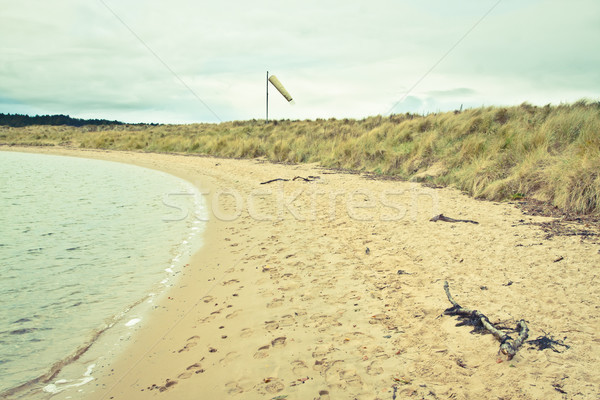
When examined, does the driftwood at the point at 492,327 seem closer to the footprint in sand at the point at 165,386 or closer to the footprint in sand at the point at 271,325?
the footprint in sand at the point at 271,325

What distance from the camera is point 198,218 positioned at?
29.0 feet

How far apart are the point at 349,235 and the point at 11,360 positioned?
457 cm

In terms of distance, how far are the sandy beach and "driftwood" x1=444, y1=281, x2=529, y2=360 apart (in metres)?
0.05

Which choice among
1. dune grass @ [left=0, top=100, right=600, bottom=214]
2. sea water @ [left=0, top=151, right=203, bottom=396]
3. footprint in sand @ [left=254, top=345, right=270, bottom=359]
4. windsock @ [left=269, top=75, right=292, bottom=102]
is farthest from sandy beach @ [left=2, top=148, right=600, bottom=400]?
windsock @ [left=269, top=75, right=292, bottom=102]

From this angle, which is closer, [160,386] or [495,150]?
[160,386]

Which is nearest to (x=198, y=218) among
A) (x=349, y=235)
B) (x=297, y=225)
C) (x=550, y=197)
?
(x=297, y=225)

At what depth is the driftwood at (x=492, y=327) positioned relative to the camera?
271 centimetres

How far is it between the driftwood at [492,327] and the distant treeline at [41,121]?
79409 millimetres

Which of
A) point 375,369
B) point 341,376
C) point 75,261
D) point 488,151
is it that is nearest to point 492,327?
point 375,369

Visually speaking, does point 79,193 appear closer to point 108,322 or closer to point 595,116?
point 108,322

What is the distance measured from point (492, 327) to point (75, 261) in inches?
225

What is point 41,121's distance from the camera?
240 feet

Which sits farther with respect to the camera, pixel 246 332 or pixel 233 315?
pixel 233 315

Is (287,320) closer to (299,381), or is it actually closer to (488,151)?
(299,381)
